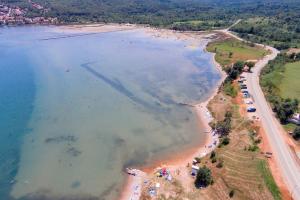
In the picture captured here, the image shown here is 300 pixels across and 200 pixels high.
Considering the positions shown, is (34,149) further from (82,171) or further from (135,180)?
(135,180)

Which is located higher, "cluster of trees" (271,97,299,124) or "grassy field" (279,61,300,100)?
"cluster of trees" (271,97,299,124)

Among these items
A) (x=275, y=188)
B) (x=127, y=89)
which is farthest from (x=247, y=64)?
(x=275, y=188)

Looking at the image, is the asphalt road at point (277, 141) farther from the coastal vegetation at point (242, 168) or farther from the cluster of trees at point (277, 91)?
the coastal vegetation at point (242, 168)

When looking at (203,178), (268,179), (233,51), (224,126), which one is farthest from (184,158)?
(233,51)

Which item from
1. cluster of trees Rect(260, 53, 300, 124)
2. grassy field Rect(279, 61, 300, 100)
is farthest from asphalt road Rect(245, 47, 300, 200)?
grassy field Rect(279, 61, 300, 100)

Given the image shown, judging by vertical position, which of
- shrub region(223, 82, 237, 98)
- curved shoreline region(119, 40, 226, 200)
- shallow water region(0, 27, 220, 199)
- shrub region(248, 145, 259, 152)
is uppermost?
Answer: shrub region(248, 145, 259, 152)

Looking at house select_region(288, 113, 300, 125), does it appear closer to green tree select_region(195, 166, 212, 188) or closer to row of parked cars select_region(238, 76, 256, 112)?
row of parked cars select_region(238, 76, 256, 112)

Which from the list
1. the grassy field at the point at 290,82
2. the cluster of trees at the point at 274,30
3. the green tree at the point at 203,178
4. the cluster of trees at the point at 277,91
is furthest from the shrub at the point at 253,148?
the cluster of trees at the point at 274,30
